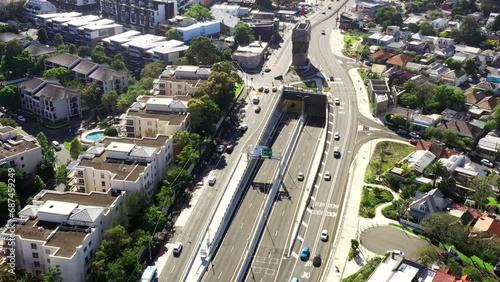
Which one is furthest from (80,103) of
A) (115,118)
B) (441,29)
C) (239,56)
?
(441,29)

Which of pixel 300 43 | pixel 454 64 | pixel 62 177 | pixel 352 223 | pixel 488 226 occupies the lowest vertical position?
pixel 352 223

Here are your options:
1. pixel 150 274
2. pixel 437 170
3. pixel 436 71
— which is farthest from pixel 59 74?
pixel 436 71

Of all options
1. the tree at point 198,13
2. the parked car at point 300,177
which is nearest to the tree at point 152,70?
the tree at point 198,13

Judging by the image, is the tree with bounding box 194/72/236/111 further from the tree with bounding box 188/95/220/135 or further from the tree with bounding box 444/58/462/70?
the tree with bounding box 444/58/462/70

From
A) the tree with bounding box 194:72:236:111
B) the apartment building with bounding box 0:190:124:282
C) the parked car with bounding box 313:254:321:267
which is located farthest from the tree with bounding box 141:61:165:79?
the parked car with bounding box 313:254:321:267

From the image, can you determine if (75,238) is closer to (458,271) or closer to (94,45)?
(458,271)

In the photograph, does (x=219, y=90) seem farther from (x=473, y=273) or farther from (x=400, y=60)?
(x=473, y=273)
